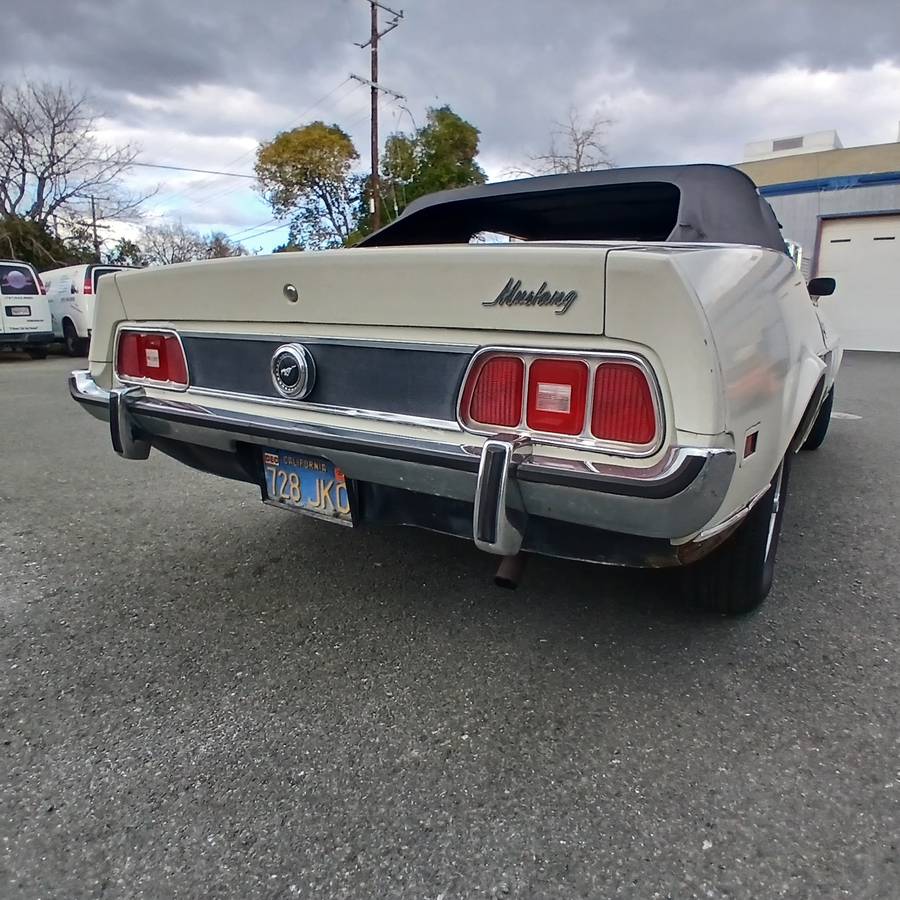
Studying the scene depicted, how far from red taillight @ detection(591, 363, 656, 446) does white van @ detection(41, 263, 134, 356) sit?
482 inches

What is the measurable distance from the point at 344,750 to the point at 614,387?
1.14m

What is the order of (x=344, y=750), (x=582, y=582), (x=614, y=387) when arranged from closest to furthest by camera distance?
(x=614, y=387)
(x=344, y=750)
(x=582, y=582)

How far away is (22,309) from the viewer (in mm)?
11500

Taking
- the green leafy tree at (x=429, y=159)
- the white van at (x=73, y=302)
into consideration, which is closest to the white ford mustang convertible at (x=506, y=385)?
the white van at (x=73, y=302)

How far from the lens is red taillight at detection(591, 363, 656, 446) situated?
1530 mm

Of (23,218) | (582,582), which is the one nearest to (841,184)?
(582,582)

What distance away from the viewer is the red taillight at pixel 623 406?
1530 mm

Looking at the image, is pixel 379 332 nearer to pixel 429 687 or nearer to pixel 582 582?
pixel 429 687

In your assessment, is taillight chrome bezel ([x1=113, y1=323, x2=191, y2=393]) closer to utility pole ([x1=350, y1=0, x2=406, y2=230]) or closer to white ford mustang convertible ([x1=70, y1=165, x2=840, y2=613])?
white ford mustang convertible ([x1=70, y1=165, x2=840, y2=613])

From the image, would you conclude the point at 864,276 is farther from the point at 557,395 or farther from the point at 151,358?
the point at 151,358

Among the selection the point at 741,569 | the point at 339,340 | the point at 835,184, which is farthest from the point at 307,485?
the point at 835,184

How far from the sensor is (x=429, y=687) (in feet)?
6.39

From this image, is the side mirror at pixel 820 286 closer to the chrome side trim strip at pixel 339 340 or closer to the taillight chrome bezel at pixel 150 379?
the chrome side trim strip at pixel 339 340

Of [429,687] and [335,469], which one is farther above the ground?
[335,469]
